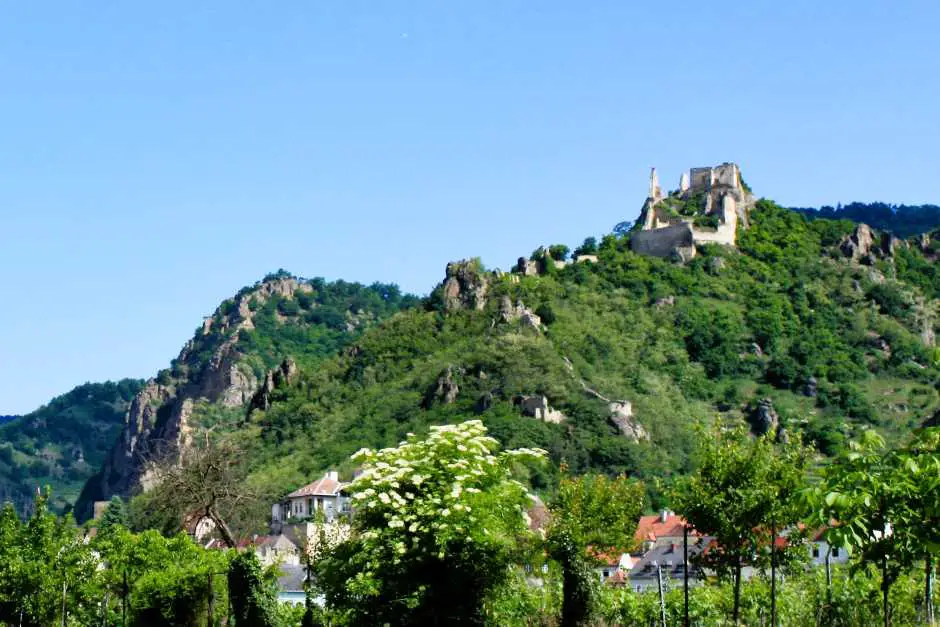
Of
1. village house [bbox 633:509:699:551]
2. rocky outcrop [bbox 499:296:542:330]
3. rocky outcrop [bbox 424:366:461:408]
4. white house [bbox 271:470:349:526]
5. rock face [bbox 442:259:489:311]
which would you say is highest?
rock face [bbox 442:259:489:311]

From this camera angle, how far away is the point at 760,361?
164625mm

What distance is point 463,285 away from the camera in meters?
161

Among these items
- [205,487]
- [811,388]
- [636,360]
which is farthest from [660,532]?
[811,388]

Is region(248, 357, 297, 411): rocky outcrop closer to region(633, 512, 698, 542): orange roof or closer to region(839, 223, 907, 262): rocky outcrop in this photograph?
region(633, 512, 698, 542): orange roof

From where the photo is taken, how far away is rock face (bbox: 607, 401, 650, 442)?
13662cm

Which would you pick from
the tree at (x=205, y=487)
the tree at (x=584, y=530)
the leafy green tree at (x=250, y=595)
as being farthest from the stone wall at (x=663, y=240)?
the leafy green tree at (x=250, y=595)

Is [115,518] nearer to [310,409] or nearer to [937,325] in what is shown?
[310,409]

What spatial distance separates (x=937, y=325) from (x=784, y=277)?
739 inches

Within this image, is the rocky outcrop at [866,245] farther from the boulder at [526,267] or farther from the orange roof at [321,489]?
the orange roof at [321,489]

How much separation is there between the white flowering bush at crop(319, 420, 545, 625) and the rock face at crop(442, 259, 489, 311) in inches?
4773

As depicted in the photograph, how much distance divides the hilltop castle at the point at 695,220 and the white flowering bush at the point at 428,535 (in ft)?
477

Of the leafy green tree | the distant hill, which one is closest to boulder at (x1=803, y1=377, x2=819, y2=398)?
the distant hill

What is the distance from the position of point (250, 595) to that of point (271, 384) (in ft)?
385

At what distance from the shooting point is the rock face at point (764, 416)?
146500mm
